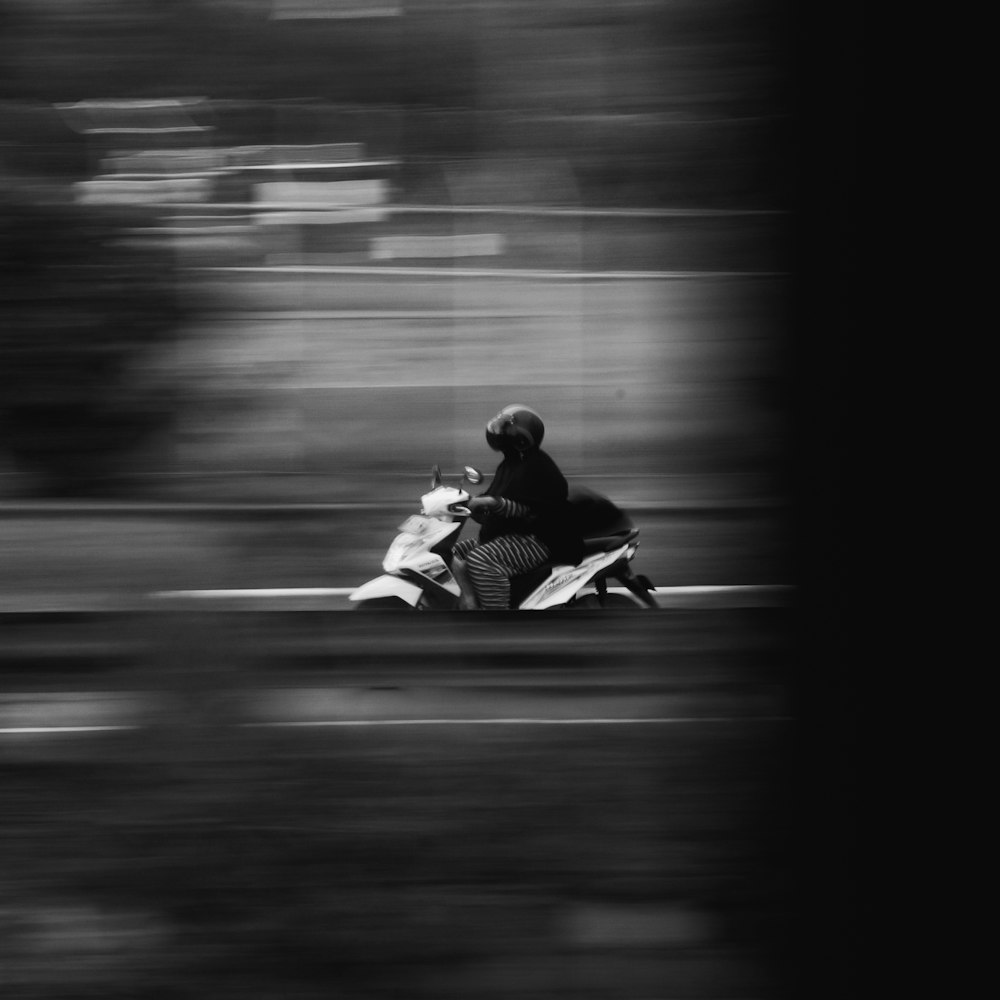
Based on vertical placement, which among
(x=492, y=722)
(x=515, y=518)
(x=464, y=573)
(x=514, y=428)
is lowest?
(x=492, y=722)

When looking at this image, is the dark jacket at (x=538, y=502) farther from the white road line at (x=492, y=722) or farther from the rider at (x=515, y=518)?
the white road line at (x=492, y=722)

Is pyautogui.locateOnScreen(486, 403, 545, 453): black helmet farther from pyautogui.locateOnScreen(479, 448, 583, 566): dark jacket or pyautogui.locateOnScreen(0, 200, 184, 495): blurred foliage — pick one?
pyautogui.locateOnScreen(0, 200, 184, 495): blurred foliage

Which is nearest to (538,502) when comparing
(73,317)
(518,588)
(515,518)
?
(515,518)

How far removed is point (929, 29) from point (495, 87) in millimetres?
453

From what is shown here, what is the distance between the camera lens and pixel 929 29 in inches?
43.5

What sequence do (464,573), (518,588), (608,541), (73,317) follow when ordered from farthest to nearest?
(464,573)
(518,588)
(608,541)
(73,317)

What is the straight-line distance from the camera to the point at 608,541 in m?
1.41

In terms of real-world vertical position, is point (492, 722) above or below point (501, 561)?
below

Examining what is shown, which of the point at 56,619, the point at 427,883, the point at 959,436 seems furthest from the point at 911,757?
the point at 56,619

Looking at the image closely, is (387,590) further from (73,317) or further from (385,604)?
(73,317)

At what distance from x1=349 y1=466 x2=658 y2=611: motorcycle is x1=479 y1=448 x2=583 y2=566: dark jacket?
0.7 inches

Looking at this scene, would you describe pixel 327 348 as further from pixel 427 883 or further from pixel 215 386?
pixel 427 883

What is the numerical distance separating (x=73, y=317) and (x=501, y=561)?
0.61 metres

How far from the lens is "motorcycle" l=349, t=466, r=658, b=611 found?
4.46 feet
